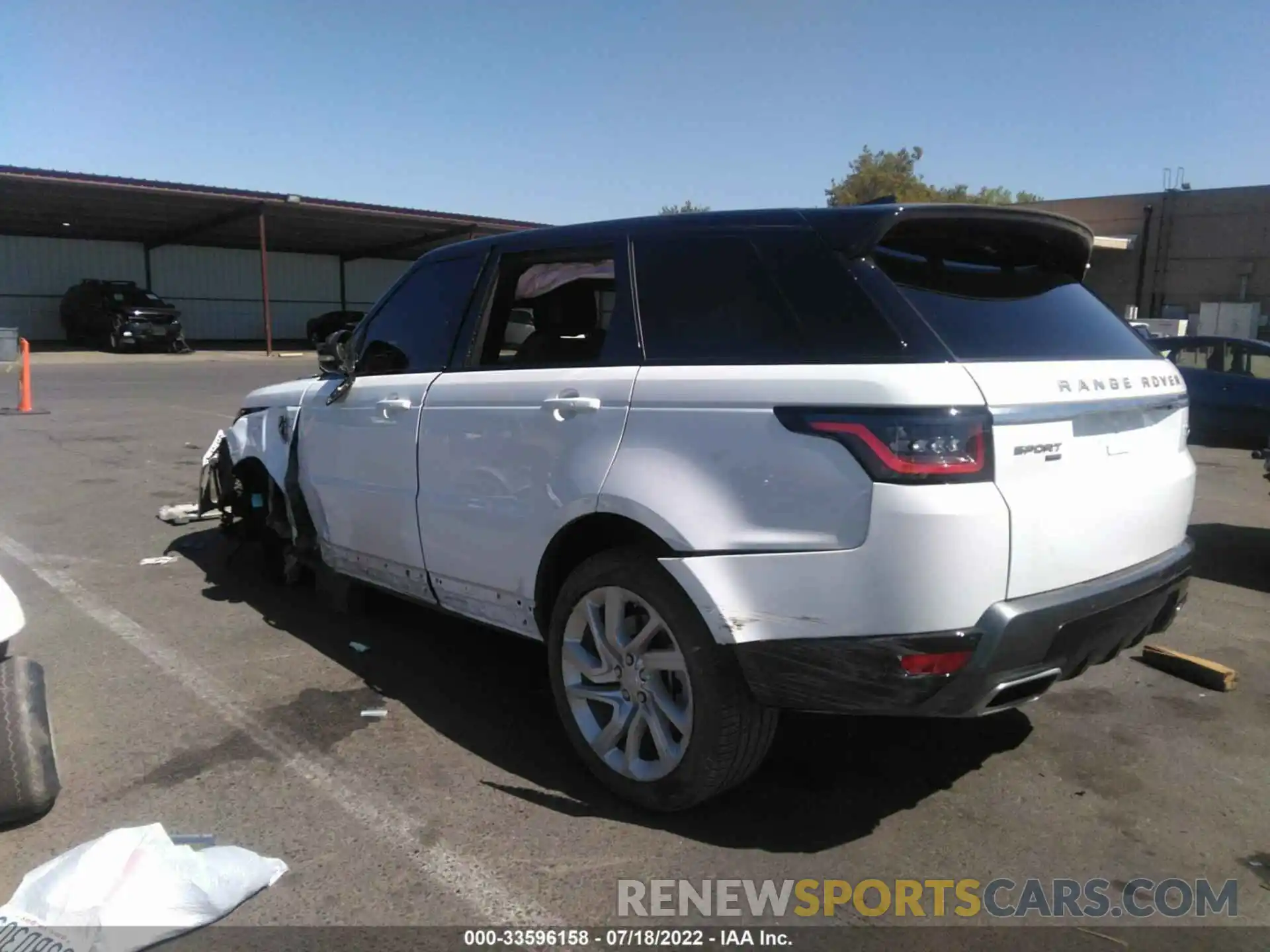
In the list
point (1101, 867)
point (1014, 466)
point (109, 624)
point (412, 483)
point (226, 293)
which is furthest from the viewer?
point (226, 293)

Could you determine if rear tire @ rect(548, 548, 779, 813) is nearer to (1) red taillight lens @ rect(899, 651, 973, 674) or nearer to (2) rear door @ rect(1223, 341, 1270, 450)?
(1) red taillight lens @ rect(899, 651, 973, 674)

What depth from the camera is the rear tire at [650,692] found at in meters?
2.88

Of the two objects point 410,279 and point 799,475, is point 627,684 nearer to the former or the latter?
point 799,475

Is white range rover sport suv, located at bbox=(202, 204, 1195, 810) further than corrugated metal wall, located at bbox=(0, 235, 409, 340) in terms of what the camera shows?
No

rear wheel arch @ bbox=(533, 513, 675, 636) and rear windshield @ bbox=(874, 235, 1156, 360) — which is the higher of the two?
rear windshield @ bbox=(874, 235, 1156, 360)

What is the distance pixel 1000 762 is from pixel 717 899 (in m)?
1.39

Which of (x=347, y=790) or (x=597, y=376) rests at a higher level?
(x=597, y=376)

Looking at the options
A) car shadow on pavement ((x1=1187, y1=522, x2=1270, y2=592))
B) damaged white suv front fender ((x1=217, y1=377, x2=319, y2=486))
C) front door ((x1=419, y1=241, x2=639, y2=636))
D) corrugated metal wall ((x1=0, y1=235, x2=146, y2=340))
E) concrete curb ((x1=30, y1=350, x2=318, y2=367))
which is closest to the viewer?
front door ((x1=419, y1=241, x2=639, y2=636))

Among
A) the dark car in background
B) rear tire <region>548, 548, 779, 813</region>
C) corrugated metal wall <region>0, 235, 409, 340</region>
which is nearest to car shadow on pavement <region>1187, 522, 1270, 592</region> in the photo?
rear tire <region>548, 548, 779, 813</region>

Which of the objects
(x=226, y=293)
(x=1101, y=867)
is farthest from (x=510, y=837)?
(x=226, y=293)

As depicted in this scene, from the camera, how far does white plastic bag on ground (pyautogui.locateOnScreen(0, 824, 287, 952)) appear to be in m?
2.46

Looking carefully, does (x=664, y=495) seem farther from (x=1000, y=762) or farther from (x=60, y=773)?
(x=60, y=773)

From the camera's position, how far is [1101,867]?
9.48ft

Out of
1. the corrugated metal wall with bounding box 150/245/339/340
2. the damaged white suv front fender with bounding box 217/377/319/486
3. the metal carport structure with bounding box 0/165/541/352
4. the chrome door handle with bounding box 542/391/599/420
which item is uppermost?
the metal carport structure with bounding box 0/165/541/352
